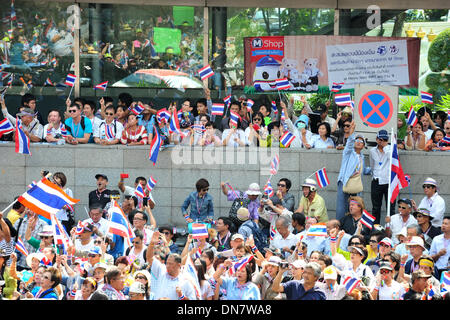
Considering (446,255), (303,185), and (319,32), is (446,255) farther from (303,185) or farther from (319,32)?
(319,32)

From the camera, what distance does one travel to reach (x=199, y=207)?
14.7 m

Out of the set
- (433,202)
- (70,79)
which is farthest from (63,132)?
(433,202)

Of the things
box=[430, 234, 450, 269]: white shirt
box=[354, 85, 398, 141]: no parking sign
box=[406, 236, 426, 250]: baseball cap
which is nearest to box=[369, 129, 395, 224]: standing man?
box=[354, 85, 398, 141]: no parking sign

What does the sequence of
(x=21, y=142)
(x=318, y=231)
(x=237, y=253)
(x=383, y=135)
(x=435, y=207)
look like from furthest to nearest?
(x=21, y=142) < (x=383, y=135) < (x=435, y=207) < (x=318, y=231) < (x=237, y=253)

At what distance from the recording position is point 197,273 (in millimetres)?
10625

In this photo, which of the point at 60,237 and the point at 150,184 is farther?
the point at 150,184

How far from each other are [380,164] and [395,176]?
0.69 metres

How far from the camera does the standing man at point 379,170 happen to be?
15.0 meters

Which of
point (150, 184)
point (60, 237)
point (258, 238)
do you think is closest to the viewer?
point (60, 237)

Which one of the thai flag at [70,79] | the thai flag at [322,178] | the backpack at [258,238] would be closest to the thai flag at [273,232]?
the backpack at [258,238]

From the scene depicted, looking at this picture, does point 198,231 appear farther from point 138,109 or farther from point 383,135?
point 138,109

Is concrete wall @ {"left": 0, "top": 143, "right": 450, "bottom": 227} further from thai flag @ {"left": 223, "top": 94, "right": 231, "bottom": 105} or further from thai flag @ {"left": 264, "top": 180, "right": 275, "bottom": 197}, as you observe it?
thai flag @ {"left": 223, "top": 94, "right": 231, "bottom": 105}

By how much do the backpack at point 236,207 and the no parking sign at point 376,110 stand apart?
7.68 ft

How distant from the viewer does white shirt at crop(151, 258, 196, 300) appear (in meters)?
10.4
